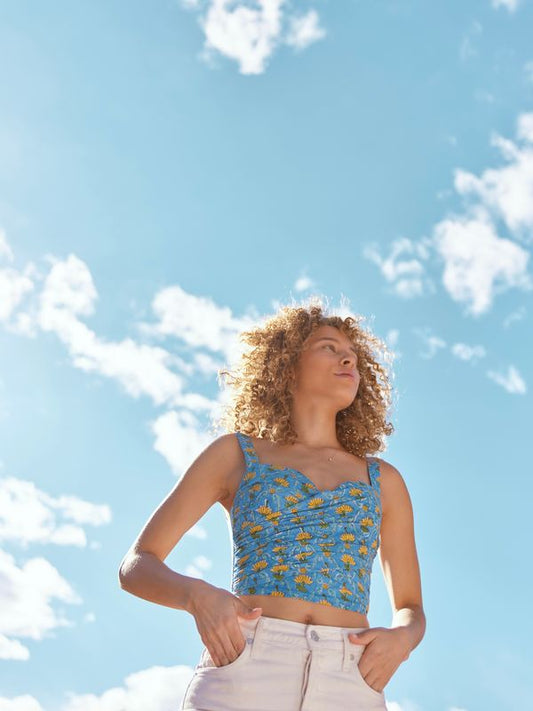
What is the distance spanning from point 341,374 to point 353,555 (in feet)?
4.09

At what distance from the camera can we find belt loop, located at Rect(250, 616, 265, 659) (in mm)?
3820

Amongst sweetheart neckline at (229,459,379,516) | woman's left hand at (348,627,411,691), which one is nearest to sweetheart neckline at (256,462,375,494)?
sweetheart neckline at (229,459,379,516)

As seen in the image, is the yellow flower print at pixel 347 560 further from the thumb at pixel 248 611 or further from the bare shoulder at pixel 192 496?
the bare shoulder at pixel 192 496

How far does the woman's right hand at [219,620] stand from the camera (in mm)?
3672

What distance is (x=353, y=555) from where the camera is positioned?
4285 millimetres

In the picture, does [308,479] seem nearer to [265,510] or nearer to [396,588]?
[265,510]

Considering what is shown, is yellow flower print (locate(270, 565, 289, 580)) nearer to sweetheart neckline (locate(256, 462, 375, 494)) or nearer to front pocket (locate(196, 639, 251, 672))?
front pocket (locate(196, 639, 251, 672))

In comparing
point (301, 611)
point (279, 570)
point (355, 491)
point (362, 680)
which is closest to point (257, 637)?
point (301, 611)

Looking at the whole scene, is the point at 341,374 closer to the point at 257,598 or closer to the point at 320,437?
the point at 320,437

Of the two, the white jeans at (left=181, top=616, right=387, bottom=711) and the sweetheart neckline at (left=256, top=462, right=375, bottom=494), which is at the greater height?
the sweetheart neckline at (left=256, top=462, right=375, bottom=494)

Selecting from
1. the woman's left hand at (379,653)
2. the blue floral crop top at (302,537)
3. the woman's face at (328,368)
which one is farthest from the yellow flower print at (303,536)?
the woman's face at (328,368)

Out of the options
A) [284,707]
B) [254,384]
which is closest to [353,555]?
[284,707]

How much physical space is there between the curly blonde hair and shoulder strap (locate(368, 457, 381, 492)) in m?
0.35

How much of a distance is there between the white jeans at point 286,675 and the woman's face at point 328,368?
5.19 feet
